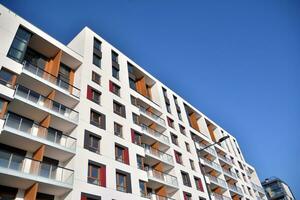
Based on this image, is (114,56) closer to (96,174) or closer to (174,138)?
(174,138)

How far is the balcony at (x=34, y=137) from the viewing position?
18.4 metres

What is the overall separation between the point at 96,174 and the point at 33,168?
5.57 m

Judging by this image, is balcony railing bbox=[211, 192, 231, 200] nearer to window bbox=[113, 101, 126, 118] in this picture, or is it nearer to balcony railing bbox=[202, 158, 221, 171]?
balcony railing bbox=[202, 158, 221, 171]

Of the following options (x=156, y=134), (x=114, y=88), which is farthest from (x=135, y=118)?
(x=156, y=134)

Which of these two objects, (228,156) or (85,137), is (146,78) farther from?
(228,156)

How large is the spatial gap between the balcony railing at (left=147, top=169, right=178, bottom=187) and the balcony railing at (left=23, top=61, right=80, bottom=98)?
12.3 m

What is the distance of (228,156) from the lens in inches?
2050

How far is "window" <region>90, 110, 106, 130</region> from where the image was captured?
25112 mm

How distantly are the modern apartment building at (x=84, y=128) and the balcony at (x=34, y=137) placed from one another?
0.25 ft

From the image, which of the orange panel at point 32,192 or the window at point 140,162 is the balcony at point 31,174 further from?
the window at point 140,162

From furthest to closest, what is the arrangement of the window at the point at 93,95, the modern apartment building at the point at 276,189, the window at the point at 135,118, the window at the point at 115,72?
the modern apartment building at the point at 276,189, the window at the point at 115,72, the window at the point at 135,118, the window at the point at 93,95

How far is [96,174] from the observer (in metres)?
21.7

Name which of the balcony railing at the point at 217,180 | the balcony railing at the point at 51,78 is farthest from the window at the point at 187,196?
the balcony railing at the point at 51,78

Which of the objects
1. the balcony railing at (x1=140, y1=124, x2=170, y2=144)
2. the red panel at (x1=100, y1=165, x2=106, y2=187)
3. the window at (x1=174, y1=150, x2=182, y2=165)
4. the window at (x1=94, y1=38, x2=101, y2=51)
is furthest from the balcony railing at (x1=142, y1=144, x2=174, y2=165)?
the window at (x1=94, y1=38, x2=101, y2=51)
